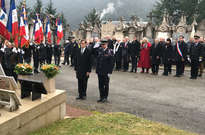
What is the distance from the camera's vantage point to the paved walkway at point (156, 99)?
17.6ft

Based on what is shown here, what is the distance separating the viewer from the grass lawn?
4043 millimetres

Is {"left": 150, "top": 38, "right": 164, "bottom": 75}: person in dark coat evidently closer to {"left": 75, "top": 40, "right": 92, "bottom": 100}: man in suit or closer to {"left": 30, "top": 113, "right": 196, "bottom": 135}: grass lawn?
{"left": 75, "top": 40, "right": 92, "bottom": 100}: man in suit

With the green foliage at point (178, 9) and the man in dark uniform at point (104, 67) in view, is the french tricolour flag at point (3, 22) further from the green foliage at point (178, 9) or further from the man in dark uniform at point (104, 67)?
the green foliage at point (178, 9)

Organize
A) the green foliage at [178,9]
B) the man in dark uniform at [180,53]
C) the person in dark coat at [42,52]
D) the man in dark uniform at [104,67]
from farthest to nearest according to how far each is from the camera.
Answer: the green foliage at [178,9] → the person in dark coat at [42,52] → the man in dark uniform at [180,53] → the man in dark uniform at [104,67]

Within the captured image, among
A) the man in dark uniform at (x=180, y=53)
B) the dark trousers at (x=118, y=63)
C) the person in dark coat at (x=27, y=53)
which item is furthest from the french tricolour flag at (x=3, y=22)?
the man in dark uniform at (x=180, y=53)

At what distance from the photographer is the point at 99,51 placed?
22.1ft

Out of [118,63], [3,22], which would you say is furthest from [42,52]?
[3,22]

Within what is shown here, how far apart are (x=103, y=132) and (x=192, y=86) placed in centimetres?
651

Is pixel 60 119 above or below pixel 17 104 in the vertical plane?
below

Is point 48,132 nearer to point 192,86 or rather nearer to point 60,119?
point 60,119

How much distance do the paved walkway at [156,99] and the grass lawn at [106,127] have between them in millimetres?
665

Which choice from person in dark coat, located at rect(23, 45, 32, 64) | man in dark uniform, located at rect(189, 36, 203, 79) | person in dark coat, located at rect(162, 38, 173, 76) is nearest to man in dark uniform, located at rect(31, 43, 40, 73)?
person in dark coat, located at rect(23, 45, 32, 64)

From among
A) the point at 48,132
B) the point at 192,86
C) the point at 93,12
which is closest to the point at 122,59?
the point at 192,86

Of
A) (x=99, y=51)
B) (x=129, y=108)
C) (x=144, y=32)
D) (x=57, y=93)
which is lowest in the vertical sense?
(x=129, y=108)
